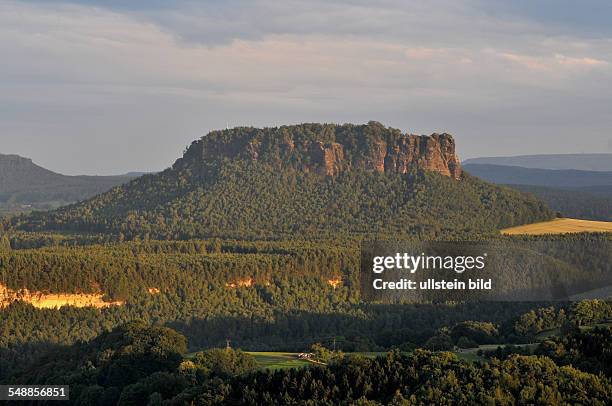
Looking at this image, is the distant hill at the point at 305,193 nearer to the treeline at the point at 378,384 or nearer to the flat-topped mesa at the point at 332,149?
the flat-topped mesa at the point at 332,149

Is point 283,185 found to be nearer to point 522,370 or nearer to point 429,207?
point 429,207

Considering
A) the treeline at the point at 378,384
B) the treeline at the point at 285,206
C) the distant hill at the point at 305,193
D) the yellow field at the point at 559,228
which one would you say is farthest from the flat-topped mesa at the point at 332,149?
the treeline at the point at 378,384

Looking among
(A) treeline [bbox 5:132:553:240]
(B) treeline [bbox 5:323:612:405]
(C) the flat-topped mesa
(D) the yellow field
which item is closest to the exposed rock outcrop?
(B) treeline [bbox 5:323:612:405]

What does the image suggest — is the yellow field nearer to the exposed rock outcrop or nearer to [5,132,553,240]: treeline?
[5,132,553,240]: treeline

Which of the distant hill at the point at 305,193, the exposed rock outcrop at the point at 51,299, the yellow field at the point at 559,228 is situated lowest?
the exposed rock outcrop at the point at 51,299

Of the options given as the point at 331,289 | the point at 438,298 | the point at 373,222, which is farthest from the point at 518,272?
the point at 373,222
